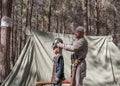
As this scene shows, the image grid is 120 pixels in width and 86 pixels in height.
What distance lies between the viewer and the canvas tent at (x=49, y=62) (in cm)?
755

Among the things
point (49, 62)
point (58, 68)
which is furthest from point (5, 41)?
point (58, 68)

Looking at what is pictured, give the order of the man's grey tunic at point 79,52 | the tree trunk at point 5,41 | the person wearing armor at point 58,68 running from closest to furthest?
the person wearing armor at point 58,68 < the man's grey tunic at point 79,52 < the tree trunk at point 5,41

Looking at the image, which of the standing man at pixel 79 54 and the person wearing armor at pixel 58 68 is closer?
the person wearing armor at pixel 58 68

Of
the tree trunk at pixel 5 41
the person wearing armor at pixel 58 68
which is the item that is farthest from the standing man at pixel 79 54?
the tree trunk at pixel 5 41

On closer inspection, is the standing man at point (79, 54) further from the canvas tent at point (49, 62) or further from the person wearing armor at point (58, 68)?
the canvas tent at point (49, 62)

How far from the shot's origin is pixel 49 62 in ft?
26.1

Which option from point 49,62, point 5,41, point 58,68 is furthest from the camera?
point 49,62

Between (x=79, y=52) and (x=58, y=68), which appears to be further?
(x=79, y=52)

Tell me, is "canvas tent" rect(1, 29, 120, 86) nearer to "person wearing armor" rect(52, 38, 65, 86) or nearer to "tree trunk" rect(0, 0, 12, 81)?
"tree trunk" rect(0, 0, 12, 81)

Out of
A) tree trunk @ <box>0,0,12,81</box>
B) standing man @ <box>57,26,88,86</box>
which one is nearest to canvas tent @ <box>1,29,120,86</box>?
tree trunk @ <box>0,0,12,81</box>

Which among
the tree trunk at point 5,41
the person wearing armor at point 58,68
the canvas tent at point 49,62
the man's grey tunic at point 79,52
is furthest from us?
the canvas tent at point 49,62

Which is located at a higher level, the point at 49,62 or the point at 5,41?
the point at 5,41

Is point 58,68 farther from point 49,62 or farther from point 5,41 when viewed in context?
point 49,62

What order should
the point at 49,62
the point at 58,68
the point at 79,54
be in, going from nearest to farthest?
the point at 58,68
the point at 79,54
the point at 49,62
